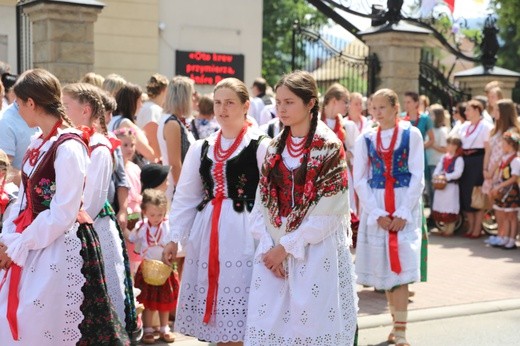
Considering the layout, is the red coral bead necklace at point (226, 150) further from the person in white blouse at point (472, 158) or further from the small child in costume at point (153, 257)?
the person in white blouse at point (472, 158)

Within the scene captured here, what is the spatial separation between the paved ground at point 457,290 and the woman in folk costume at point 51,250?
2132mm

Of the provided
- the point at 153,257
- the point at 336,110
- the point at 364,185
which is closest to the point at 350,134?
the point at 336,110

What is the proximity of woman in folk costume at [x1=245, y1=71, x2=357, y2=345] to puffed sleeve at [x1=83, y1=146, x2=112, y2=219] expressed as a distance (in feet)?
3.21

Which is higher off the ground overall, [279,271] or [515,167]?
[515,167]

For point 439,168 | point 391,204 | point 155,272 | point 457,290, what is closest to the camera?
point 155,272

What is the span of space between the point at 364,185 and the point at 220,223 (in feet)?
6.39

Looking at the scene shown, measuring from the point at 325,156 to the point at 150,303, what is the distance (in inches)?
92.1

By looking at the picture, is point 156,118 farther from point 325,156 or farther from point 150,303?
point 325,156

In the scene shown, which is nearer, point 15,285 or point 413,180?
point 15,285

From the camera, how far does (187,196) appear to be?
17.2 ft

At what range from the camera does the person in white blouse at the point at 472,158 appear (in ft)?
39.3

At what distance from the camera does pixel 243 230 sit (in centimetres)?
504

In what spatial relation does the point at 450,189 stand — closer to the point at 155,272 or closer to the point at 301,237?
the point at 155,272

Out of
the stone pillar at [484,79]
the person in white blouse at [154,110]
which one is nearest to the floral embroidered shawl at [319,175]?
the person in white blouse at [154,110]
